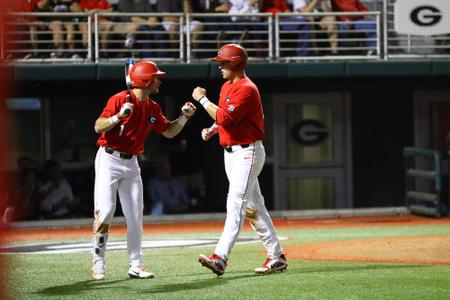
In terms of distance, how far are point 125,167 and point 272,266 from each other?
143 centimetres

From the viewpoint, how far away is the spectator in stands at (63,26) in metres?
16.0

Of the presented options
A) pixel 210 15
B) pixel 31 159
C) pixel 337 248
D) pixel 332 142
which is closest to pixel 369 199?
pixel 332 142

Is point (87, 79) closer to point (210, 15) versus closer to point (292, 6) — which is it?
point (210, 15)

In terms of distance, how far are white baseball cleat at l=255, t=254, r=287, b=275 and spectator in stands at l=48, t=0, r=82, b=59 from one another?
29.9ft

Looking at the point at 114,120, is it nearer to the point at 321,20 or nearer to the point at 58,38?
the point at 58,38

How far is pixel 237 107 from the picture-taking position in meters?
7.17

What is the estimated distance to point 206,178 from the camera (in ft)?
61.5

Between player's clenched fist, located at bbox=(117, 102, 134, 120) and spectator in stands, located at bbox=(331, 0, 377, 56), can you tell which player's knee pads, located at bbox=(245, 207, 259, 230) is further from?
spectator in stands, located at bbox=(331, 0, 377, 56)

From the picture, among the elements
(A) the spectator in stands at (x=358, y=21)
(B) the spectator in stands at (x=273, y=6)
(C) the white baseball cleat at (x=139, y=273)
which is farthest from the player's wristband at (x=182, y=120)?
(B) the spectator in stands at (x=273, y=6)

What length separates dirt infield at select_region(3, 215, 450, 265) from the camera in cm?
926

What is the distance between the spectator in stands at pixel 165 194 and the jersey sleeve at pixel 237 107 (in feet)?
33.4

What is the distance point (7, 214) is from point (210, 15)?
14.2m

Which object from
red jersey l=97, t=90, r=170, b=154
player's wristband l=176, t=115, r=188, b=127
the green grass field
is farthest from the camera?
player's wristband l=176, t=115, r=188, b=127

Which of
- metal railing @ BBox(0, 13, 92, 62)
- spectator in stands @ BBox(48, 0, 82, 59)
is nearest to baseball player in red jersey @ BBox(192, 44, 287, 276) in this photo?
metal railing @ BBox(0, 13, 92, 62)
